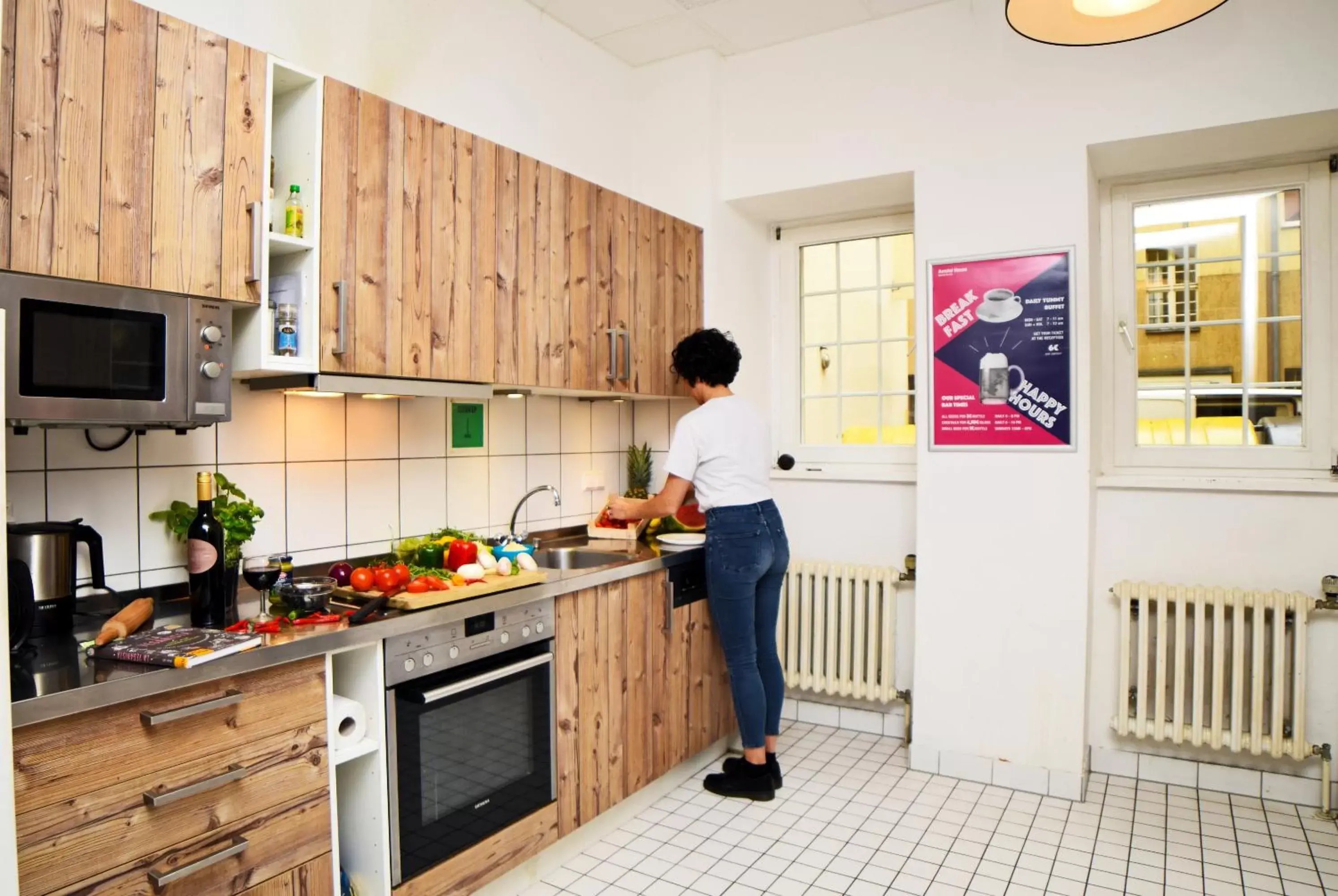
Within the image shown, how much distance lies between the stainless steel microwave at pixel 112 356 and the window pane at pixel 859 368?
2.52 m

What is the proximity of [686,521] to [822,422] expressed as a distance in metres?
0.90

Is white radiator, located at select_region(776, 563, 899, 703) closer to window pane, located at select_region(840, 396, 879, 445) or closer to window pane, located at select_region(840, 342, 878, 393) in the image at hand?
window pane, located at select_region(840, 396, 879, 445)

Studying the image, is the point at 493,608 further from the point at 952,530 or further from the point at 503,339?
the point at 952,530

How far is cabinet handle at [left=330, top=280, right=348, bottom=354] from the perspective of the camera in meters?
2.01

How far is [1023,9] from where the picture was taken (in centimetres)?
161

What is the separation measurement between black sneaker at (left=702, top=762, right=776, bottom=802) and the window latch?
2008mm

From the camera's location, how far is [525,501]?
2980mm

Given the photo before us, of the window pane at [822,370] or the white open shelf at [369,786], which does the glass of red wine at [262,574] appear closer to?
the white open shelf at [369,786]

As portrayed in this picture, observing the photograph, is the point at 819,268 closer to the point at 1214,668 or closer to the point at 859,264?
the point at 859,264

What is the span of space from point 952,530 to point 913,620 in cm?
50

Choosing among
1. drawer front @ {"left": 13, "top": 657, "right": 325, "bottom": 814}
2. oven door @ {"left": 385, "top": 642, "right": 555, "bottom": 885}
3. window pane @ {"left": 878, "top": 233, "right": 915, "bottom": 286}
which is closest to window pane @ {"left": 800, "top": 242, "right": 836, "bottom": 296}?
window pane @ {"left": 878, "top": 233, "right": 915, "bottom": 286}

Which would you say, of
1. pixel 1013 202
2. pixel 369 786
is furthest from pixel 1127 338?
pixel 369 786

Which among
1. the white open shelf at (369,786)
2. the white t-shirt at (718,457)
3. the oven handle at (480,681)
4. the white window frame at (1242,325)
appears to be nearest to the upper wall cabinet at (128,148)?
the white open shelf at (369,786)

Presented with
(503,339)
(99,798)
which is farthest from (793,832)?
(99,798)
